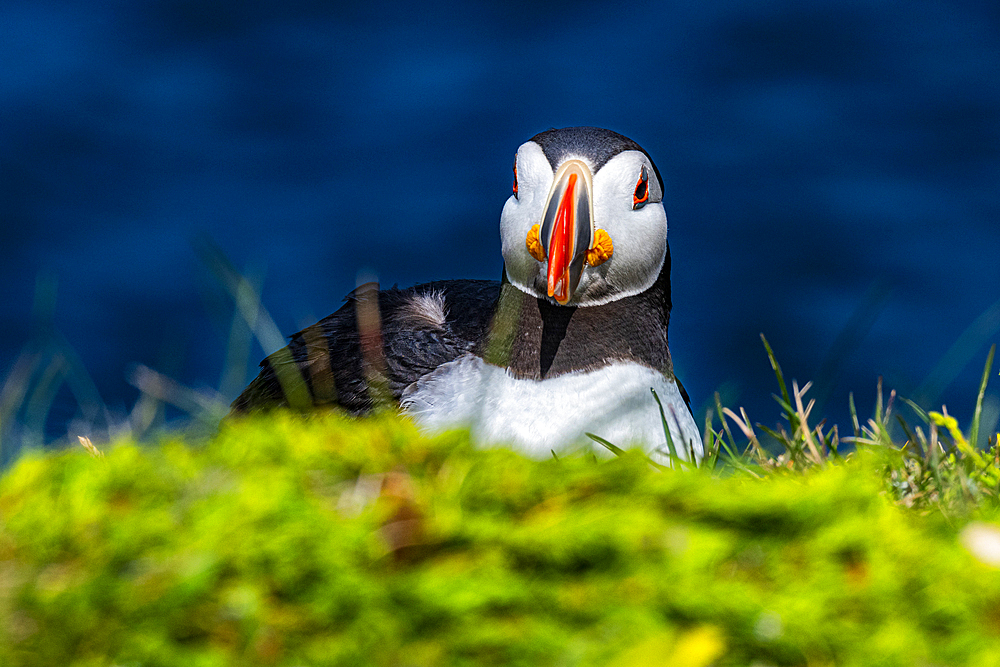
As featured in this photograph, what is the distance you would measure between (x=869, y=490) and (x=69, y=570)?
1.33 m

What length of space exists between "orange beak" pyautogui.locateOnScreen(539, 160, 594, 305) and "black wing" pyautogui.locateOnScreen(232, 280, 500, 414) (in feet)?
1.89

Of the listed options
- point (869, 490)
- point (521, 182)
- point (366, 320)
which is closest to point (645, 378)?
point (521, 182)

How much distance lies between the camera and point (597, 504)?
66.9 inches

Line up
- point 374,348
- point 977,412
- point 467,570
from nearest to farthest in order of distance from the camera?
point 467,570, point 977,412, point 374,348

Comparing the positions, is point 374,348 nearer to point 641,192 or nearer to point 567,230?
point 567,230

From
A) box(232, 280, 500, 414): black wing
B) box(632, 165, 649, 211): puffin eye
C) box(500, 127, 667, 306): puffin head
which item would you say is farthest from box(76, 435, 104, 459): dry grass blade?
box(632, 165, 649, 211): puffin eye

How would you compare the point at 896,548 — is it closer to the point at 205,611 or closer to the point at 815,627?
the point at 815,627

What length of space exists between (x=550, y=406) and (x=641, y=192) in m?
0.87

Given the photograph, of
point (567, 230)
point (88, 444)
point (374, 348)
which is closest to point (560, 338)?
point (567, 230)

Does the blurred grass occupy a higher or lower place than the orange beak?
lower

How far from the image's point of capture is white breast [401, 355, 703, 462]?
3.33 metres

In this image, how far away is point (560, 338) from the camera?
11.6 feet

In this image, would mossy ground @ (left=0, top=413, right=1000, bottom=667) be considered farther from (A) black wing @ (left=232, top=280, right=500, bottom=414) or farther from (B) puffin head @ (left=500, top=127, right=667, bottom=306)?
(A) black wing @ (left=232, top=280, right=500, bottom=414)

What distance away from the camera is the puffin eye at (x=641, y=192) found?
141 inches
